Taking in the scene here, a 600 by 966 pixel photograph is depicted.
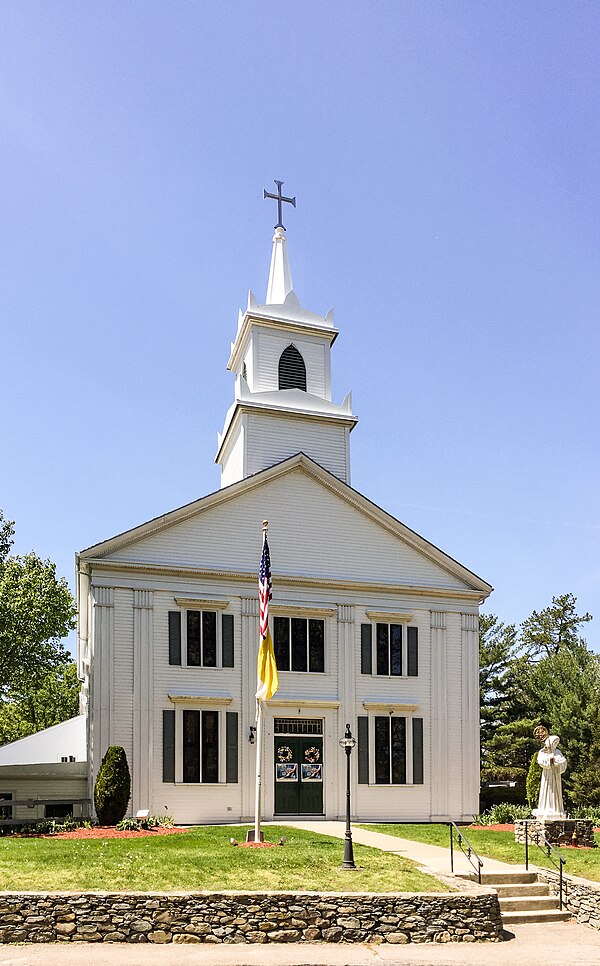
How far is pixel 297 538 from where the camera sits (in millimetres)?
29922

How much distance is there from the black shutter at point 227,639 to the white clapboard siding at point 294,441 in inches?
221

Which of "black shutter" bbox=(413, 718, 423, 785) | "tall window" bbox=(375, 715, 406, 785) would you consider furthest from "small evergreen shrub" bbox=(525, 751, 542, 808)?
"tall window" bbox=(375, 715, 406, 785)

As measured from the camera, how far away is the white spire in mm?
36594

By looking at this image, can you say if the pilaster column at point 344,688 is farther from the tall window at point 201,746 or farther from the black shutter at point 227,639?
the tall window at point 201,746

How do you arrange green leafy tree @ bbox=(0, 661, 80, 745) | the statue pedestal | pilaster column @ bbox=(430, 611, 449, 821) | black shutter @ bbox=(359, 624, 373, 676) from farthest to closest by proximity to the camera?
green leafy tree @ bbox=(0, 661, 80, 745), black shutter @ bbox=(359, 624, 373, 676), pilaster column @ bbox=(430, 611, 449, 821), the statue pedestal

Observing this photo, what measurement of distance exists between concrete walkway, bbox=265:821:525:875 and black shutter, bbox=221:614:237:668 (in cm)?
475

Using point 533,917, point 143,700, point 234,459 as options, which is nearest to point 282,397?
point 234,459

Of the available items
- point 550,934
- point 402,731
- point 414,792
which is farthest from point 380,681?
point 550,934

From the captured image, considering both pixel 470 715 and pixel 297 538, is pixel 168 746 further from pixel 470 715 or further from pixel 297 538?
pixel 470 715

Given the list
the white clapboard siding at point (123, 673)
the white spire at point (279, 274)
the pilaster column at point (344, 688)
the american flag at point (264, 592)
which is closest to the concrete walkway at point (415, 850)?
the pilaster column at point (344, 688)

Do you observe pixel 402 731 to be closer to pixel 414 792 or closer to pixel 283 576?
pixel 414 792

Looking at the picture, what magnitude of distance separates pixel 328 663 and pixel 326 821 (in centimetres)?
456

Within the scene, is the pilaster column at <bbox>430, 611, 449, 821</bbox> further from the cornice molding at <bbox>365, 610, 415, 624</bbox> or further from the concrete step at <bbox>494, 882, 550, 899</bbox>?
the concrete step at <bbox>494, 882, 550, 899</bbox>

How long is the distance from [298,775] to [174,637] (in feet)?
18.2
